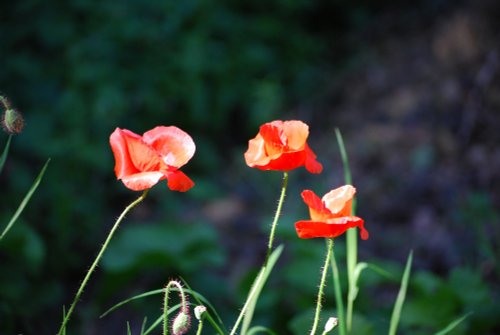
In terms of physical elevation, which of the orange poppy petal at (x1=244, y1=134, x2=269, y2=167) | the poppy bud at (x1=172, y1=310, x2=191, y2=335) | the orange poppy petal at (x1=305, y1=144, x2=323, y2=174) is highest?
the orange poppy petal at (x1=244, y1=134, x2=269, y2=167)

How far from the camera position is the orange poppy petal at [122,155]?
1.11 m

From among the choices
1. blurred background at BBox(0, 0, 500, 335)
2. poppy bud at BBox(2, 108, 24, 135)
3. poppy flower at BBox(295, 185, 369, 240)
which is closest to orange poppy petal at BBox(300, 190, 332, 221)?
poppy flower at BBox(295, 185, 369, 240)

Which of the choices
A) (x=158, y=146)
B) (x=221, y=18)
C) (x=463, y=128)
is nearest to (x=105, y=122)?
(x=221, y=18)

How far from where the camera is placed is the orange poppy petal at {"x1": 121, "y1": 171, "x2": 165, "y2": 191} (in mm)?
1046

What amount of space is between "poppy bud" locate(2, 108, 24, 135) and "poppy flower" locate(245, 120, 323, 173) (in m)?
0.41

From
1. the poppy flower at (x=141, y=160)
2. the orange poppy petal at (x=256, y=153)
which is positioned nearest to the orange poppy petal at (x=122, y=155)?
the poppy flower at (x=141, y=160)

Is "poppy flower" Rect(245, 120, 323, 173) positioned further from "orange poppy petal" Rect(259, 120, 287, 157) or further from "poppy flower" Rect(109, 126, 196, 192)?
"poppy flower" Rect(109, 126, 196, 192)

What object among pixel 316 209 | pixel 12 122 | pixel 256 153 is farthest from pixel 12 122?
Result: pixel 316 209

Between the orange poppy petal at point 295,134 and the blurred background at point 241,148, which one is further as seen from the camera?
the blurred background at point 241,148

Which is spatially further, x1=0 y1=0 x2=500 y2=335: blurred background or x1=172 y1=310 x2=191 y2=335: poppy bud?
x1=0 y1=0 x2=500 y2=335: blurred background

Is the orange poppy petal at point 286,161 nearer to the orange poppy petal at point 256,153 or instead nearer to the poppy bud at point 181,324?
the orange poppy petal at point 256,153

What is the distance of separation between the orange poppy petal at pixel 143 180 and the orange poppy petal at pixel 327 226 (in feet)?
Answer: 0.75

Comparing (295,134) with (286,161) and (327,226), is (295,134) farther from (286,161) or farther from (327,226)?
(327,226)

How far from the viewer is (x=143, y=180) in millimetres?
1059
